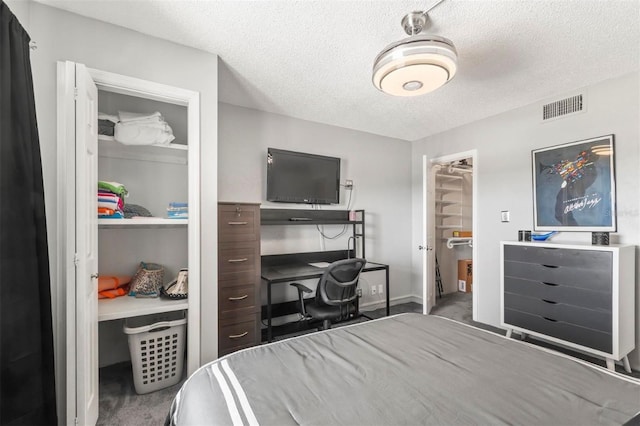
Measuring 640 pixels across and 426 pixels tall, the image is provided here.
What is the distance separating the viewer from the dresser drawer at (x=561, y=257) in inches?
88.4

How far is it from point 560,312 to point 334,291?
1.93m

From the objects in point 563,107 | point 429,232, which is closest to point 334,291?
point 429,232

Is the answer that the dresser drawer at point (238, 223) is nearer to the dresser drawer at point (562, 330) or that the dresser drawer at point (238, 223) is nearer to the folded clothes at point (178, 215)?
the folded clothes at point (178, 215)

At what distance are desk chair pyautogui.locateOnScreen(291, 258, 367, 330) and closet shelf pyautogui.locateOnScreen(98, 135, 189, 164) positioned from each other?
4.92 feet

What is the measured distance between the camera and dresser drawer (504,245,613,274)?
2246 millimetres

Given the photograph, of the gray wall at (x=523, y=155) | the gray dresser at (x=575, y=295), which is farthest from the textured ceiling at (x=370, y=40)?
the gray dresser at (x=575, y=295)

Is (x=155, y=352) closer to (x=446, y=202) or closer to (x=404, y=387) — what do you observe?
(x=404, y=387)

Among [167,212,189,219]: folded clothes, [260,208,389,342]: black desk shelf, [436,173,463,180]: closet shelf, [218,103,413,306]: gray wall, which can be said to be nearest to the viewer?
[167,212,189,219]: folded clothes

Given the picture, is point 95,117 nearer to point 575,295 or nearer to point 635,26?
point 635,26

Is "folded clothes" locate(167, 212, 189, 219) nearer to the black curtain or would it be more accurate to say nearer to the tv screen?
the black curtain

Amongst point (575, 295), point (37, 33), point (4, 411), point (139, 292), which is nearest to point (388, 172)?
point (575, 295)

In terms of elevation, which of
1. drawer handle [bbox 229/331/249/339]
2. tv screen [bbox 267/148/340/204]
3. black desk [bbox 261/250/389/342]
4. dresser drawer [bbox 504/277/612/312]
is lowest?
drawer handle [bbox 229/331/249/339]

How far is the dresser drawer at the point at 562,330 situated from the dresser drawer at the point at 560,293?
0.19 metres

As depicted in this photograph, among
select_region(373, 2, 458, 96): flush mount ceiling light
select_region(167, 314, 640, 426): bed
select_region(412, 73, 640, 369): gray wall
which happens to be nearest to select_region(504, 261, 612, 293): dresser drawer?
select_region(412, 73, 640, 369): gray wall
